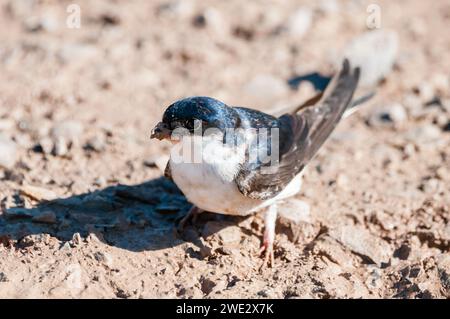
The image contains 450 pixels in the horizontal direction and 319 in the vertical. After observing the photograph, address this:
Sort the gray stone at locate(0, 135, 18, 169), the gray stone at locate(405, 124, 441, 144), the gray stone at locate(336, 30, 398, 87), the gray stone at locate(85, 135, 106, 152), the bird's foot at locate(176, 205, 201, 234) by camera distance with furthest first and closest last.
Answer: the gray stone at locate(336, 30, 398, 87) → the gray stone at locate(405, 124, 441, 144) → the gray stone at locate(85, 135, 106, 152) → the gray stone at locate(0, 135, 18, 169) → the bird's foot at locate(176, 205, 201, 234)

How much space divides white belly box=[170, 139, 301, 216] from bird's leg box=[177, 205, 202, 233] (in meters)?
0.39

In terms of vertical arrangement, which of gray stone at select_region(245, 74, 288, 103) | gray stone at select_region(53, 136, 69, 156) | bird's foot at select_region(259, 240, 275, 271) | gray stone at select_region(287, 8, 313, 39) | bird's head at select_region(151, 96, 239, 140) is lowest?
bird's foot at select_region(259, 240, 275, 271)

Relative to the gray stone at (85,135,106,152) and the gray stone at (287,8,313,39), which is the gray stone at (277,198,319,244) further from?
the gray stone at (287,8,313,39)

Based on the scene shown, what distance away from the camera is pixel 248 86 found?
7.75 metres

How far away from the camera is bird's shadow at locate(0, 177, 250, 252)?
17.5 feet

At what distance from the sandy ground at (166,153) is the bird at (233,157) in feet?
0.95

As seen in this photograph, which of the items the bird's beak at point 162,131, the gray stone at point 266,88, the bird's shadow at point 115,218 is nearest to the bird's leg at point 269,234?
the bird's shadow at point 115,218

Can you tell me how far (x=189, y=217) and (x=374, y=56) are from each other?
10.3 ft

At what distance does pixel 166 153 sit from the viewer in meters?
6.61

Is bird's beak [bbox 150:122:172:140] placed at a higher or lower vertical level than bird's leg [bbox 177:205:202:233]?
higher

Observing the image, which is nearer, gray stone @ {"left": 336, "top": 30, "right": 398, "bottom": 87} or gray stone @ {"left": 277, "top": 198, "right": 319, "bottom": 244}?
gray stone @ {"left": 277, "top": 198, "right": 319, "bottom": 244}

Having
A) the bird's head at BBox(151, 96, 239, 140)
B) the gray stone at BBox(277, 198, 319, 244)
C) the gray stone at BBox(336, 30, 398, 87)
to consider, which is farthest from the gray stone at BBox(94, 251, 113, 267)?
the gray stone at BBox(336, 30, 398, 87)
